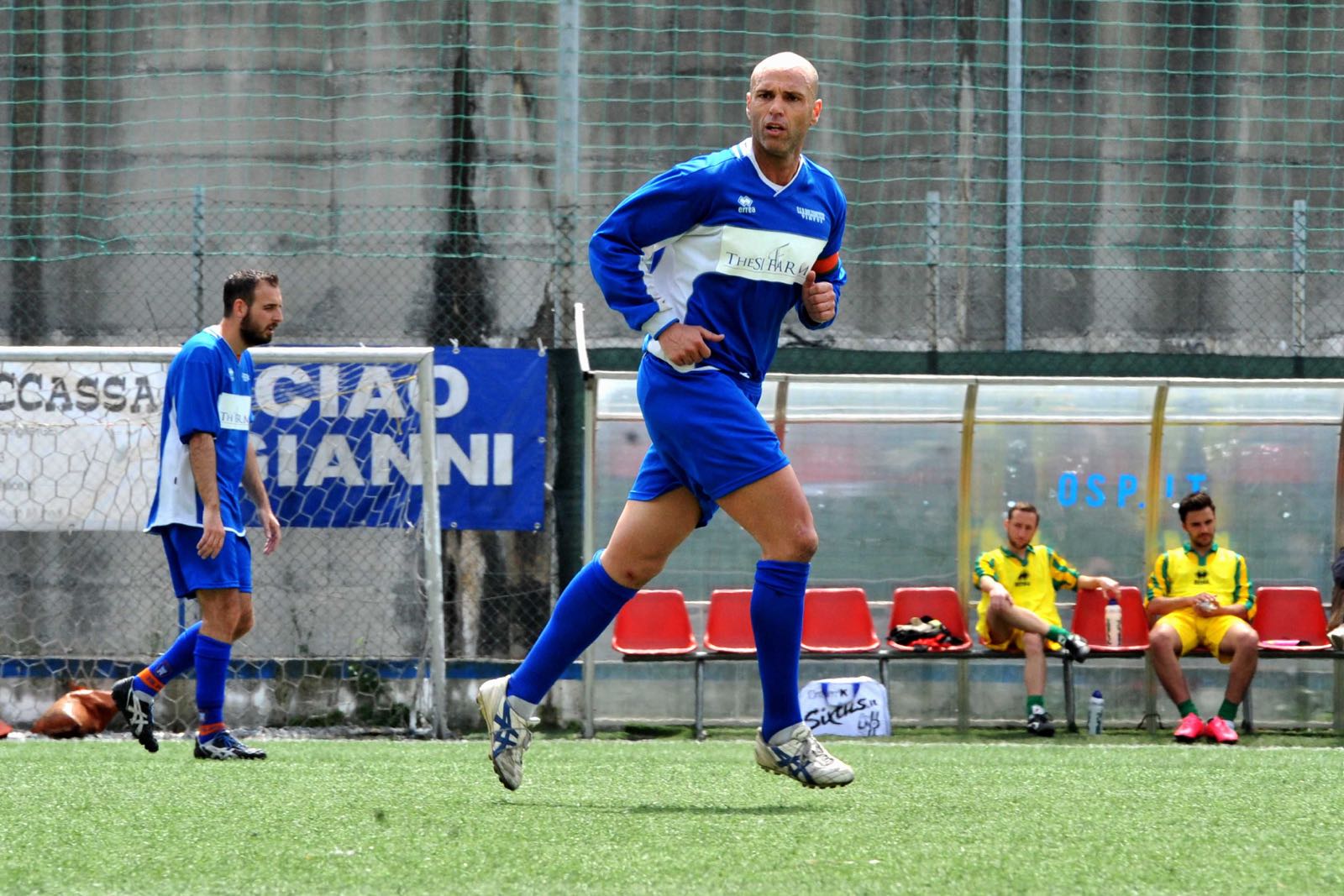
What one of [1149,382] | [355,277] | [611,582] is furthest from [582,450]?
[611,582]

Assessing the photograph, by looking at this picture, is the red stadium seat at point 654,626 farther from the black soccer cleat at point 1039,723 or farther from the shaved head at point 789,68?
the shaved head at point 789,68

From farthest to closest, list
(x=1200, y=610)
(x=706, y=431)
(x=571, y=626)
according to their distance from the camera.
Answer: (x=1200, y=610) < (x=571, y=626) < (x=706, y=431)

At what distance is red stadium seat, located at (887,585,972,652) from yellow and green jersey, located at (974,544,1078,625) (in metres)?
0.16

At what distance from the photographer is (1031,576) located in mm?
9734

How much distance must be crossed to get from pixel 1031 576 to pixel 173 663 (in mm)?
4978

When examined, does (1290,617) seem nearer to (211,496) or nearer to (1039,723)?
(1039,723)

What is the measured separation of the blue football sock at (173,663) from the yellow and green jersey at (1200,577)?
5313 millimetres

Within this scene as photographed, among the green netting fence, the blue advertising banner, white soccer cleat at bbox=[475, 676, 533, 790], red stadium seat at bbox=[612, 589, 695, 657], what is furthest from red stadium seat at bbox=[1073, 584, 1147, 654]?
white soccer cleat at bbox=[475, 676, 533, 790]

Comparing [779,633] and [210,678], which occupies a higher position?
[779,633]

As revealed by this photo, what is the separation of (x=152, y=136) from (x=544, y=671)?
6955mm

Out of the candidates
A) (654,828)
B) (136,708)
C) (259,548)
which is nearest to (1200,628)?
(259,548)

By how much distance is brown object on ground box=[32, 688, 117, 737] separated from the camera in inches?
327

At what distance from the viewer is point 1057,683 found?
10.2 meters

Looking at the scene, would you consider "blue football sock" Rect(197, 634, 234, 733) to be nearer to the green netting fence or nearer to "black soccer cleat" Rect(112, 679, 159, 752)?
"black soccer cleat" Rect(112, 679, 159, 752)
